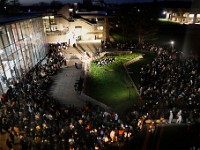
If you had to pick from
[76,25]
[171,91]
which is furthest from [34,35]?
[171,91]

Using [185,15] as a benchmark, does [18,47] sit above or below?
below

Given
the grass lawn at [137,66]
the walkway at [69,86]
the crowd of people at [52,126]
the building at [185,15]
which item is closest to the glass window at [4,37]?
the crowd of people at [52,126]

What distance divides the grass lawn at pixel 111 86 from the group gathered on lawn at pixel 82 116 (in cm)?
164

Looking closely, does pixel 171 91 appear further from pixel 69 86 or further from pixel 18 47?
pixel 18 47

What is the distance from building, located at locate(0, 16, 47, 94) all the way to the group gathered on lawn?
1354 millimetres

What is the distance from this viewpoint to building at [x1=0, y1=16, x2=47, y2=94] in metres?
18.7

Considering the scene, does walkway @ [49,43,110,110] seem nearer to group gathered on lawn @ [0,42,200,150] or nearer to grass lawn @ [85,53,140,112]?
grass lawn @ [85,53,140,112]

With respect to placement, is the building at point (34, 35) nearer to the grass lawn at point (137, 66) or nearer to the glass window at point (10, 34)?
the glass window at point (10, 34)

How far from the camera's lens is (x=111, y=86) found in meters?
22.3

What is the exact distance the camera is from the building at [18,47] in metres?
18.7

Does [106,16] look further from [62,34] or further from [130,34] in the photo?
[62,34]

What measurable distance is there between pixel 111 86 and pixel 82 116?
8653 mm

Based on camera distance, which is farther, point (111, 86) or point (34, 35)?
point (34, 35)

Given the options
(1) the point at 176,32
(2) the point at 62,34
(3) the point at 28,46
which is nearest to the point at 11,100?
(3) the point at 28,46
